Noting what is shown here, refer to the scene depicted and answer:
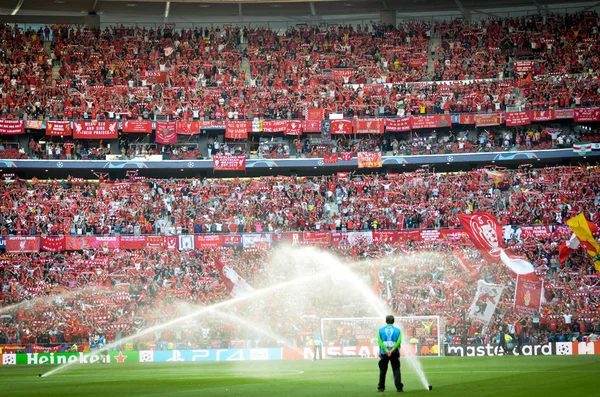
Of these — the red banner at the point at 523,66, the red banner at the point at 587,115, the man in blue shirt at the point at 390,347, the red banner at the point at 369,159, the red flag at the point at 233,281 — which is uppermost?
the red banner at the point at 523,66

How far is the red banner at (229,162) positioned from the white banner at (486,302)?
28520mm

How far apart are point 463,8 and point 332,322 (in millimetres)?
46689

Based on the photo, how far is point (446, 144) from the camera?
6956 cm

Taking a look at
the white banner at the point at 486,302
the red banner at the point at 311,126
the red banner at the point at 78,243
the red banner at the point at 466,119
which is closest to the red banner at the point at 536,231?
the red banner at the point at 466,119

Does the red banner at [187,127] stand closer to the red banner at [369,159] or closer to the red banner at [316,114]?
the red banner at [316,114]

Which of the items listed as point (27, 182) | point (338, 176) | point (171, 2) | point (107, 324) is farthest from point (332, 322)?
point (171, 2)

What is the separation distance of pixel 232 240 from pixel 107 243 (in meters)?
9.10

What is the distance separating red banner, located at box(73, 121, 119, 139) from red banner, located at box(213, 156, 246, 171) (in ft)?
28.2

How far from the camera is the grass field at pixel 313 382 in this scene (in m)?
21.6


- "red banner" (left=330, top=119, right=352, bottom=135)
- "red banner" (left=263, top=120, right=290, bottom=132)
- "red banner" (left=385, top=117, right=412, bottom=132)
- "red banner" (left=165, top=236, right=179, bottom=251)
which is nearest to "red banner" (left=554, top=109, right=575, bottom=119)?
"red banner" (left=385, top=117, right=412, bottom=132)

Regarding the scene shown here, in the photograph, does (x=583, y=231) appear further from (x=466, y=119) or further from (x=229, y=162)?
(x=229, y=162)

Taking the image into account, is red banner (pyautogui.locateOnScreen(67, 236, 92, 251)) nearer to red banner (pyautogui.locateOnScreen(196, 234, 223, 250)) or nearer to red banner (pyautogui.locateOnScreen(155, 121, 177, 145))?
red banner (pyautogui.locateOnScreen(196, 234, 223, 250))

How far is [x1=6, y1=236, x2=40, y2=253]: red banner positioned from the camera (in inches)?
2347

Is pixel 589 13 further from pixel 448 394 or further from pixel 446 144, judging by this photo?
pixel 448 394
